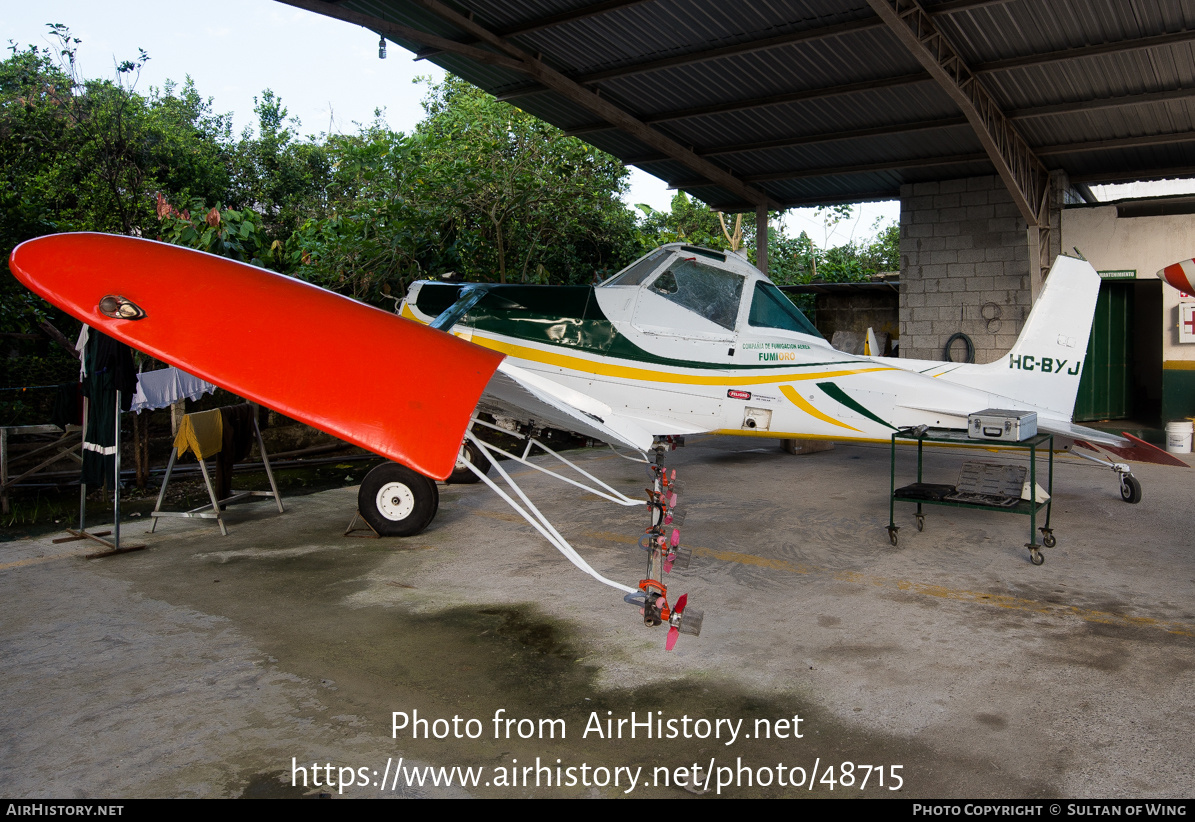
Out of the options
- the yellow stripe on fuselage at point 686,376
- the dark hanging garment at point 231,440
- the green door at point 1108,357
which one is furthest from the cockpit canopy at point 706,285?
the green door at point 1108,357

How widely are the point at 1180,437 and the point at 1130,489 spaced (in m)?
5.26

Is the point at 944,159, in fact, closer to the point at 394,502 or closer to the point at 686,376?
the point at 686,376

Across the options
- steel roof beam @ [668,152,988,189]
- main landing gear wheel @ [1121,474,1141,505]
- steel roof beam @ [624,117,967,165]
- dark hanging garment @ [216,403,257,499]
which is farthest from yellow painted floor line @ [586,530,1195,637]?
steel roof beam @ [668,152,988,189]

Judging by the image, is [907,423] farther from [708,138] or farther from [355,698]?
[708,138]

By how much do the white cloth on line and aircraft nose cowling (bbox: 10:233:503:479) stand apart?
5179 millimetres

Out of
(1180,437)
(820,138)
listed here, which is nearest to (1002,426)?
(820,138)

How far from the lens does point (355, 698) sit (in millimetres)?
3646

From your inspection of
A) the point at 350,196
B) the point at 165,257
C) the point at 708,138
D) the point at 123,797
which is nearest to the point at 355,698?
the point at 123,797

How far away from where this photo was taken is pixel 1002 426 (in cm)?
572

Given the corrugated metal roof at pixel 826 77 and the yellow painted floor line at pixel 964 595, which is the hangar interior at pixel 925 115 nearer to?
the corrugated metal roof at pixel 826 77

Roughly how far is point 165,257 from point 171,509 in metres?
5.11

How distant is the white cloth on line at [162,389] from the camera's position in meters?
8.34

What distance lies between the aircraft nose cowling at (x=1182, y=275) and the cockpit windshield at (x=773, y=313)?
531cm

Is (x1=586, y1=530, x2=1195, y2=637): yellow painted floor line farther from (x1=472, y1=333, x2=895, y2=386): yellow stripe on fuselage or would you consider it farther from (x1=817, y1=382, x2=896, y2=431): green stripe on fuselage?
(x1=817, y1=382, x2=896, y2=431): green stripe on fuselage
